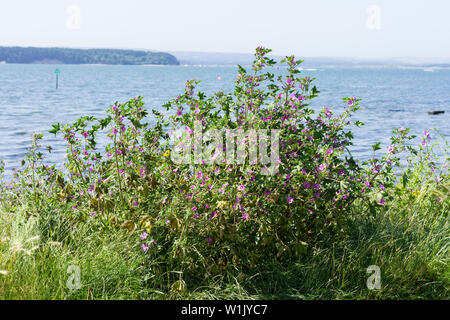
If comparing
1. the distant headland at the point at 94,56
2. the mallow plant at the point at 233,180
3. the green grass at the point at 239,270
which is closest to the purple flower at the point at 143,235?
the mallow plant at the point at 233,180

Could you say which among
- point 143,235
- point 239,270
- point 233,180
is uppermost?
point 233,180

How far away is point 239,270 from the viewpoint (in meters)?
4.21

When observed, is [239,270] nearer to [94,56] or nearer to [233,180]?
[233,180]

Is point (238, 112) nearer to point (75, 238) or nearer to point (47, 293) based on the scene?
point (75, 238)

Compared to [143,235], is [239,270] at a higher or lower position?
lower

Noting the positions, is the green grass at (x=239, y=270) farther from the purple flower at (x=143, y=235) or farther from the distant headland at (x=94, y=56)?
the distant headland at (x=94, y=56)

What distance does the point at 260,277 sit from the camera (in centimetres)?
426

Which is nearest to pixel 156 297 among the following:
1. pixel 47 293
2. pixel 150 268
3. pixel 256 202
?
pixel 150 268

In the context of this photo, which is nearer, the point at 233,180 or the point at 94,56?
the point at 233,180

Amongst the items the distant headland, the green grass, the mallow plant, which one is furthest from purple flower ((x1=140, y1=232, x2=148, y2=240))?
the distant headland

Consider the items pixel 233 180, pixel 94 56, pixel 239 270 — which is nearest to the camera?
pixel 233 180

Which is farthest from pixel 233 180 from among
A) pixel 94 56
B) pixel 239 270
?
pixel 94 56

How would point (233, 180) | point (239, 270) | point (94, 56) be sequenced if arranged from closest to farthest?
point (233, 180), point (239, 270), point (94, 56)
